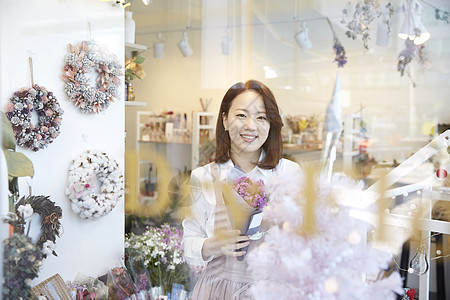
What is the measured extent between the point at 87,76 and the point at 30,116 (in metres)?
0.36

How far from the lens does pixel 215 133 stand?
1883 millimetres

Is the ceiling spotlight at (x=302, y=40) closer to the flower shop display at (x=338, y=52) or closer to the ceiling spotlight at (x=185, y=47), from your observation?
the flower shop display at (x=338, y=52)

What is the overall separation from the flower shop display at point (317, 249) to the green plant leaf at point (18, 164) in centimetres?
98

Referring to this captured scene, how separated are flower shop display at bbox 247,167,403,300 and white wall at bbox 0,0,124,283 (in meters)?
0.90

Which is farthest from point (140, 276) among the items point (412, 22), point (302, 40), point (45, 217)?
point (412, 22)

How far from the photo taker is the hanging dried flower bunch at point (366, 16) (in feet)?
5.99

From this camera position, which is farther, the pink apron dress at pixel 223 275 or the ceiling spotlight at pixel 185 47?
the ceiling spotlight at pixel 185 47

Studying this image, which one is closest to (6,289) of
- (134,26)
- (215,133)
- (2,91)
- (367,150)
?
(2,91)

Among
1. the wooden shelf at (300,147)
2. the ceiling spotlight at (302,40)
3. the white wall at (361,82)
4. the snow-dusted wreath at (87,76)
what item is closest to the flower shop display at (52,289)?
the snow-dusted wreath at (87,76)

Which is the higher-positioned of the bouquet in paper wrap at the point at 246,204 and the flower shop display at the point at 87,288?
the bouquet in paper wrap at the point at 246,204

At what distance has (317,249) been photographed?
127cm

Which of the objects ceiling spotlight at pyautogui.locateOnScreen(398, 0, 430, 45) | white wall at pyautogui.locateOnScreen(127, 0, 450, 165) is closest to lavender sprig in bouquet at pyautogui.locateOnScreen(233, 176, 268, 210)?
white wall at pyautogui.locateOnScreen(127, 0, 450, 165)

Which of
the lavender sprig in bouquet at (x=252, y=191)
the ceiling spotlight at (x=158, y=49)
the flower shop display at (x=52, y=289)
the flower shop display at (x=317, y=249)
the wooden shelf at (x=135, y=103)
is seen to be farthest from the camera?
the ceiling spotlight at (x=158, y=49)

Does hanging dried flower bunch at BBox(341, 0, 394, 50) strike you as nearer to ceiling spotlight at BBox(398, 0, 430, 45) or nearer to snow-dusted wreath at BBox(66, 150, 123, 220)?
ceiling spotlight at BBox(398, 0, 430, 45)
